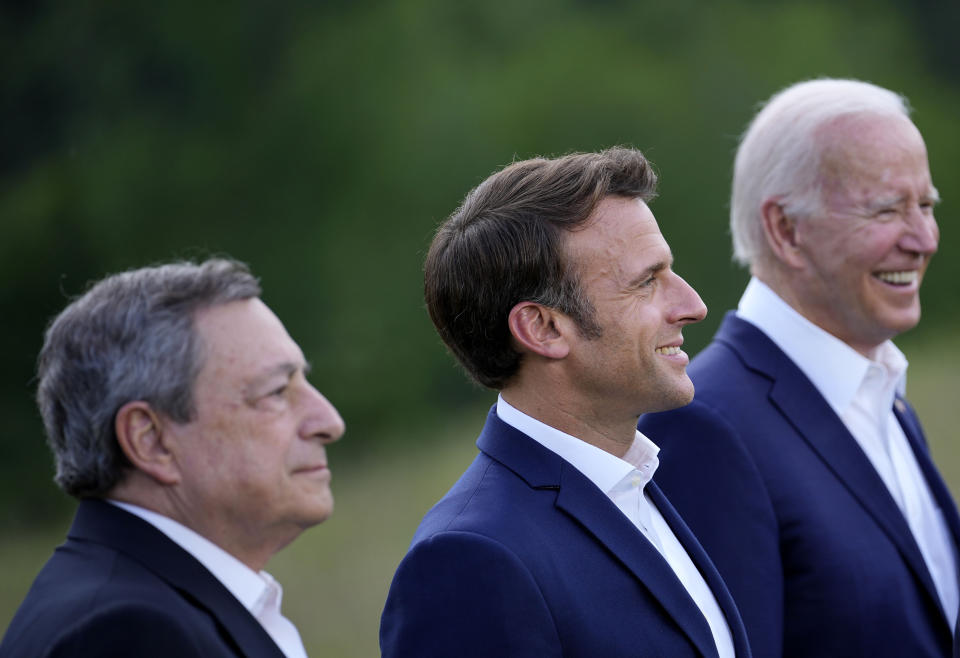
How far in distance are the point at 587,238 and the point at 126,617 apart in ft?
3.47

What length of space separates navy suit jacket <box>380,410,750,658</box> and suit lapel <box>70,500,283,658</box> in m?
0.28

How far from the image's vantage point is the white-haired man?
248 centimetres

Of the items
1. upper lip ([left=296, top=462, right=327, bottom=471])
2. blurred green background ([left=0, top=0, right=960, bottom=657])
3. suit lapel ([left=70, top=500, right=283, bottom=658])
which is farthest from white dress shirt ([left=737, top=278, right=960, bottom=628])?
blurred green background ([left=0, top=0, right=960, bottom=657])

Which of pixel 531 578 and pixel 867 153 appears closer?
pixel 531 578

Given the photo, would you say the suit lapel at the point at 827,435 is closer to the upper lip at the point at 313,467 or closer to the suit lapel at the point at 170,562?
the upper lip at the point at 313,467

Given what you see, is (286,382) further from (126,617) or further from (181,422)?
(126,617)

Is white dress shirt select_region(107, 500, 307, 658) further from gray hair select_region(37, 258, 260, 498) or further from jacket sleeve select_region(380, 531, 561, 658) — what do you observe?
jacket sleeve select_region(380, 531, 561, 658)

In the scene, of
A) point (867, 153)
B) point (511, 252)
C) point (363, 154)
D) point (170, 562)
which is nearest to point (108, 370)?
point (170, 562)

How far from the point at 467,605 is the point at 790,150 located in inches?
68.3

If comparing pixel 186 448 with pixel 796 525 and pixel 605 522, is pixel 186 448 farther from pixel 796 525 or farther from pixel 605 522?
pixel 796 525

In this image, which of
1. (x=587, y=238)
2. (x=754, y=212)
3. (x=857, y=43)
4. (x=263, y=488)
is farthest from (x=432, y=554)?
(x=857, y=43)

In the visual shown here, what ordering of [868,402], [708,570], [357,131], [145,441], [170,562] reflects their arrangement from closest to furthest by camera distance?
[170,562], [145,441], [708,570], [868,402], [357,131]

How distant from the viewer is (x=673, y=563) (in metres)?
2.13

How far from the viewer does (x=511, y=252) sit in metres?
2.07
